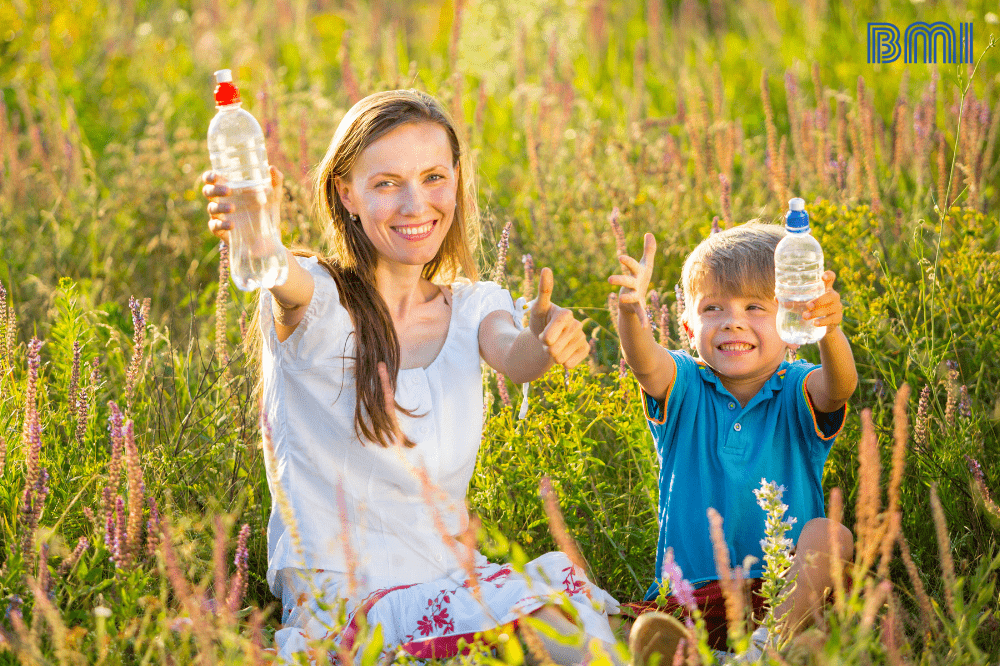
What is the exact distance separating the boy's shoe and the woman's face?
1121 millimetres

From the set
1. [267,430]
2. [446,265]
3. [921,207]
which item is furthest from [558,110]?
[267,430]

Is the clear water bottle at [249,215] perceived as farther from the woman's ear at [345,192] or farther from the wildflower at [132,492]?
the wildflower at [132,492]

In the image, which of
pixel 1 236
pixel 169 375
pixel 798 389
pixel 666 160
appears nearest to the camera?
pixel 798 389

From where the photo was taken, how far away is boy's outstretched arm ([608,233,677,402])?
2230mm

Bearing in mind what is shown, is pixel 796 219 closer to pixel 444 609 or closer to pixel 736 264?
pixel 736 264

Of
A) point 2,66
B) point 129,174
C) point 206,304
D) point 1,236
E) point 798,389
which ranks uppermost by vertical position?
point 2,66

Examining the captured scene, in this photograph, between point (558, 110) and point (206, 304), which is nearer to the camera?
point (206, 304)

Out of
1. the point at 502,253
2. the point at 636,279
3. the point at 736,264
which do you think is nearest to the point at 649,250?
the point at 636,279

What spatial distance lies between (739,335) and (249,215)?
1.25m

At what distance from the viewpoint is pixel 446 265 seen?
9.61 ft

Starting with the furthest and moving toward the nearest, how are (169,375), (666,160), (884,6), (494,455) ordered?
(884,6), (666,160), (169,375), (494,455)

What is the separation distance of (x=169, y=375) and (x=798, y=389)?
1.89 m

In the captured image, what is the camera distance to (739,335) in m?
2.55

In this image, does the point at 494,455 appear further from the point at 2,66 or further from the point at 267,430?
the point at 2,66
